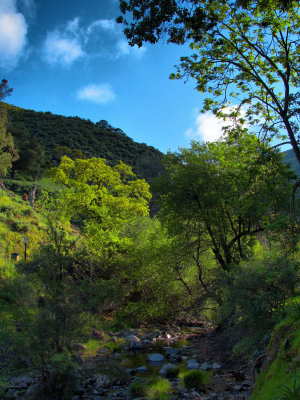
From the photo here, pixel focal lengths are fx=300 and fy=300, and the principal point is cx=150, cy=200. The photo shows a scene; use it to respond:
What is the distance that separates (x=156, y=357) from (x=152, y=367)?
0.96 m

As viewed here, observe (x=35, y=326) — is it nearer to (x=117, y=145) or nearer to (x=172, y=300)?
(x=172, y=300)

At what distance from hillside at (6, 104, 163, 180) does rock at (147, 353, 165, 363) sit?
44.1 metres

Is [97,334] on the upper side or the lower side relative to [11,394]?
lower

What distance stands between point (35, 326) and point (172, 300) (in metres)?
9.95

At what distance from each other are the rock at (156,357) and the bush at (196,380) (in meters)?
2.67

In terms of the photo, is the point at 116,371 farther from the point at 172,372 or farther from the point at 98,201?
the point at 98,201

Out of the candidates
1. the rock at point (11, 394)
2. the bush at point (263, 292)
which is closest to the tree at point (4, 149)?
the rock at point (11, 394)

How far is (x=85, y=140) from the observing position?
71062 mm

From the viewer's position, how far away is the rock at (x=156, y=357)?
11411 mm

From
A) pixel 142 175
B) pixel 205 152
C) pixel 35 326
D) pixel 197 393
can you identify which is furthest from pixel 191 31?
pixel 142 175

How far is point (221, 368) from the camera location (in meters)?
10.2

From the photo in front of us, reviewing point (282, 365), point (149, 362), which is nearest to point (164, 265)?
point (149, 362)

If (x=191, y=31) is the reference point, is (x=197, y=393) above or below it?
below

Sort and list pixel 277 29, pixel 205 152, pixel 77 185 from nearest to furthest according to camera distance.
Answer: pixel 277 29 → pixel 205 152 → pixel 77 185
